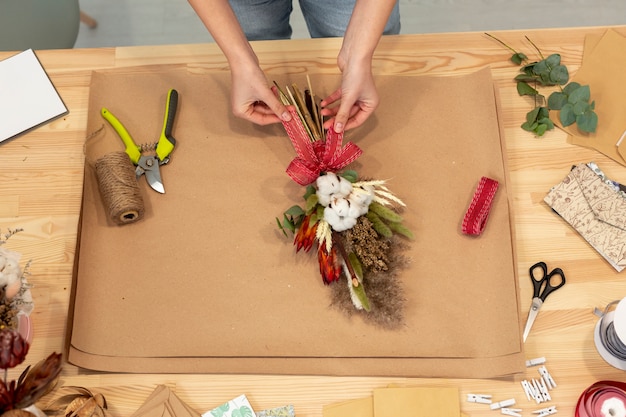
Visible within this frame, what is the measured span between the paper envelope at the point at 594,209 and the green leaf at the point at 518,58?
255 mm

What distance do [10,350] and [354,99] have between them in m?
0.69

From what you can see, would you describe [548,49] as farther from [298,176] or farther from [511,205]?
[298,176]

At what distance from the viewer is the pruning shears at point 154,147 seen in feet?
3.74

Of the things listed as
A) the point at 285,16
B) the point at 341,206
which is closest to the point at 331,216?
the point at 341,206

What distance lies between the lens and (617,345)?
3.24ft

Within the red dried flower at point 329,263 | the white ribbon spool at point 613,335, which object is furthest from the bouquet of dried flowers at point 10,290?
the white ribbon spool at point 613,335

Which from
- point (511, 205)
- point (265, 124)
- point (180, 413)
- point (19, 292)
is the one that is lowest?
point (180, 413)

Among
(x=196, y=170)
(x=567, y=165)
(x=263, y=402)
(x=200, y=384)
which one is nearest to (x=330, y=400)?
(x=263, y=402)

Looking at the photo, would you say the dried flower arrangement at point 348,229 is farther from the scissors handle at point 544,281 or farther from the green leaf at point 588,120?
the green leaf at point 588,120

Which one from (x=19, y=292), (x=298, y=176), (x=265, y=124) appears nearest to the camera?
(x=19, y=292)

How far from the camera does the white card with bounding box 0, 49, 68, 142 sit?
1.20 meters

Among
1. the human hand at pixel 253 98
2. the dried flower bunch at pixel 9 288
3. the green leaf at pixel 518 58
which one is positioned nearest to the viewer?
the dried flower bunch at pixel 9 288

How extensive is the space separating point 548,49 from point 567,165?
0.87 ft

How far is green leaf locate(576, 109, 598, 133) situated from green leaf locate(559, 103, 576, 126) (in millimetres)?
11
